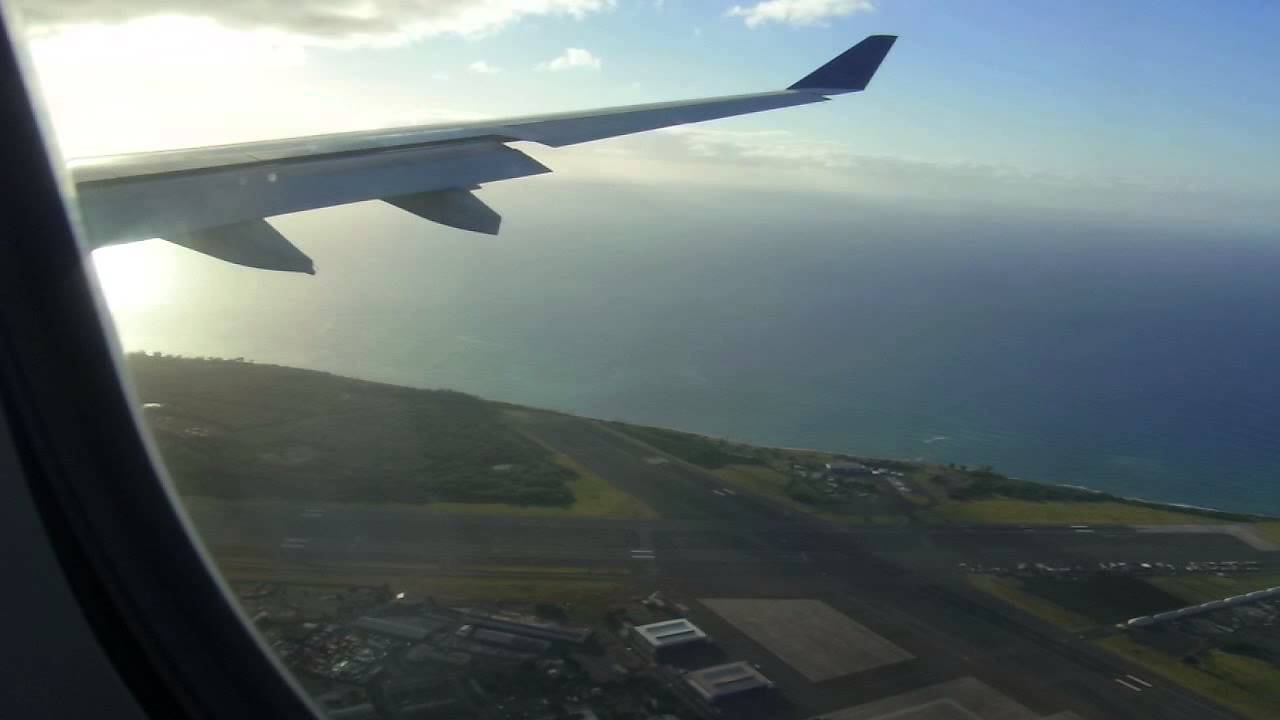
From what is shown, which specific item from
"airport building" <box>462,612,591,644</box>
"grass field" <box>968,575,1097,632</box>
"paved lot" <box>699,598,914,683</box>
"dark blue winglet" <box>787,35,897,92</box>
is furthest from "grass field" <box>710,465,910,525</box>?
"dark blue winglet" <box>787,35,897,92</box>

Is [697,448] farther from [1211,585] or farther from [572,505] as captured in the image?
[1211,585]

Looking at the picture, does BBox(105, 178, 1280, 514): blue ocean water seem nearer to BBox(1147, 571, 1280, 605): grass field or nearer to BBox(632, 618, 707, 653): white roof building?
BBox(632, 618, 707, 653): white roof building

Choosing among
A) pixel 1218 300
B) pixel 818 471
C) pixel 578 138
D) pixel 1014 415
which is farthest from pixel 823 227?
pixel 578 138

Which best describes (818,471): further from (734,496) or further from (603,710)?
(603,710)

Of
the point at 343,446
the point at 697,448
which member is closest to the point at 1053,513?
the point at 697,448

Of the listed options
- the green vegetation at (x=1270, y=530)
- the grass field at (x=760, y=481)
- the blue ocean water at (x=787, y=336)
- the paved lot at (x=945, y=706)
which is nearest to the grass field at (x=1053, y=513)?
the green vegetation at (x=1270, y=530)
